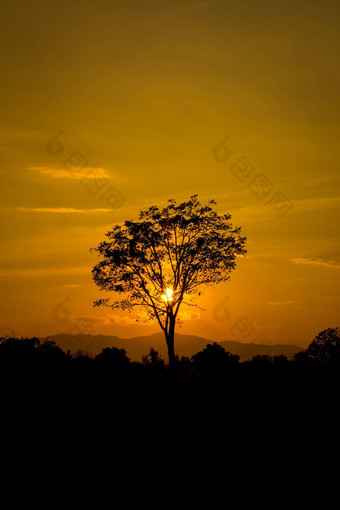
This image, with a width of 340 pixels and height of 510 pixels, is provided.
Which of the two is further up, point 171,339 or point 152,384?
point 171,339

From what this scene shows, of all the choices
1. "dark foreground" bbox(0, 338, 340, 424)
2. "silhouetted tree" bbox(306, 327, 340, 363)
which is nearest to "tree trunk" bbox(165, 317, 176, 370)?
"dark foreground" bbox(0, 338, 340, 424)

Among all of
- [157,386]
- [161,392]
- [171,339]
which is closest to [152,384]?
[157,386]

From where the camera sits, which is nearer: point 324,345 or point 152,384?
point 152,384

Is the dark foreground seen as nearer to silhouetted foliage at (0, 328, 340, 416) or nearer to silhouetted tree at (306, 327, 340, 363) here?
silhouetted foliage at (0, 328, 340, 416)

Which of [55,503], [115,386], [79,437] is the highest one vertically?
[115,386]

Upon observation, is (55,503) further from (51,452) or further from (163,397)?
(163,397)

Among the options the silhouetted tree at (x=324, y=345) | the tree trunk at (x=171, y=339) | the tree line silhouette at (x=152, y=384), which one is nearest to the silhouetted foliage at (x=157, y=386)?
the tree line silhouette at (x=152, y=384)

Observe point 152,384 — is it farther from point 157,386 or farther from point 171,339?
point 171,339

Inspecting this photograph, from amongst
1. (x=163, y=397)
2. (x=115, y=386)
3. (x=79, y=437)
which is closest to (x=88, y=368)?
(x=115, y=386)

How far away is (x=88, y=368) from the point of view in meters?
44.7

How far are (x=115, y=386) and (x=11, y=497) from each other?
52.3ft

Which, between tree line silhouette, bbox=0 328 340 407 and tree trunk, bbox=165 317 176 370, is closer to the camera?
tree line silhouette, bbox=0 328 340 407

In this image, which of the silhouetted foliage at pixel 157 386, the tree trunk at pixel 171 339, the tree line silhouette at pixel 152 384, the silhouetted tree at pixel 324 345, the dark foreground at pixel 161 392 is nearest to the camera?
the dark foreground at pixel 161 392

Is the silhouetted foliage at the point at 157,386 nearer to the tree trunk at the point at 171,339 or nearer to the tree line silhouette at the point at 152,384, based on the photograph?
the tree line silhouette at the point at 152,384
